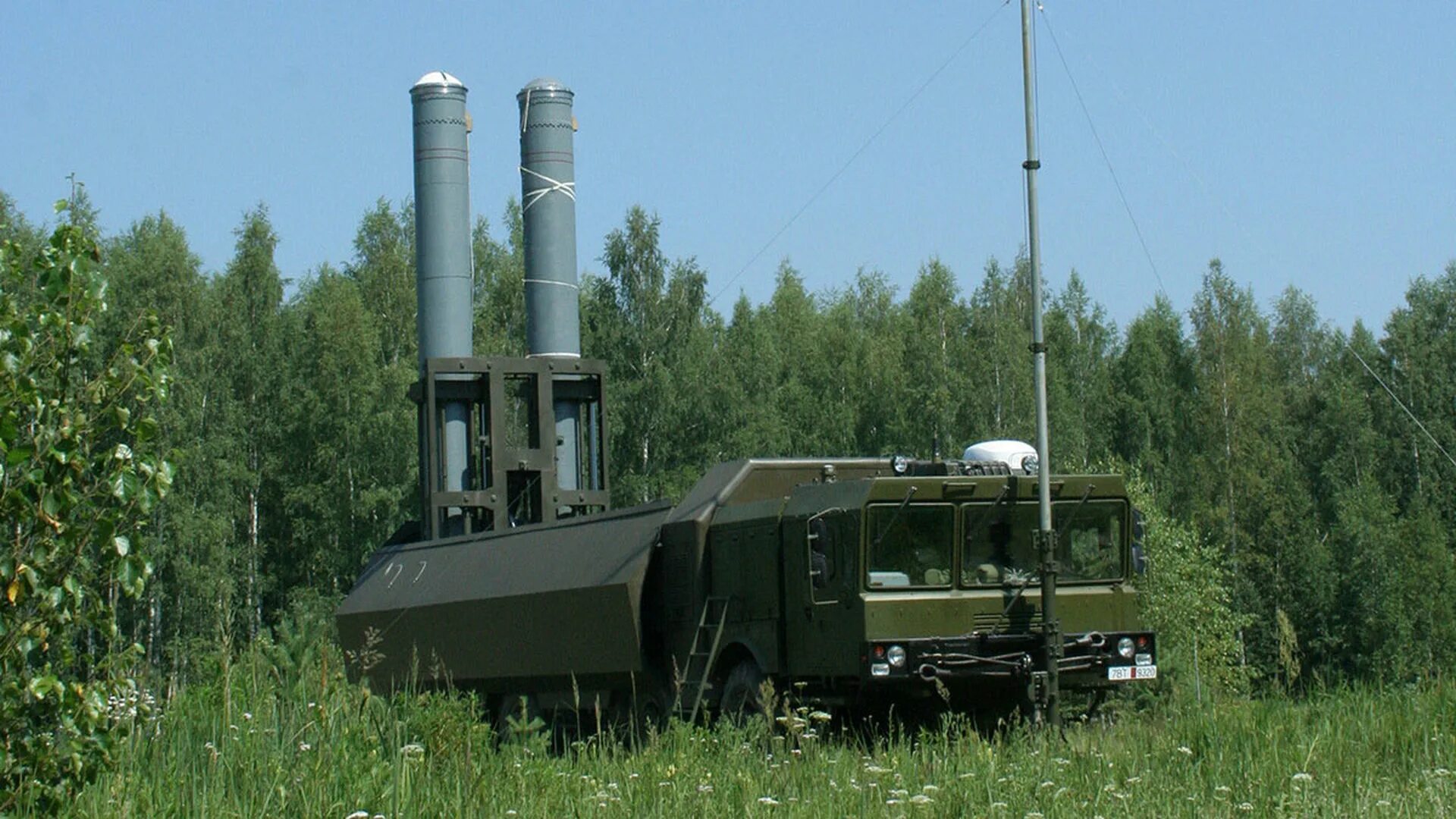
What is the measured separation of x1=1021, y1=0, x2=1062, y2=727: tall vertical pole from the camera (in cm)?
1228

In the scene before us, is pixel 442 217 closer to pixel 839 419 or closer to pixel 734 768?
pixel 734 768

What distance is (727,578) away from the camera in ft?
46.5

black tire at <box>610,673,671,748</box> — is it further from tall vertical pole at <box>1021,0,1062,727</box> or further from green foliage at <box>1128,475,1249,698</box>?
green foliage at <box>1128,475,1249,698</box>

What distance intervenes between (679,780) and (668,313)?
33.3m

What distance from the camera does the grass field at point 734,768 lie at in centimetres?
684

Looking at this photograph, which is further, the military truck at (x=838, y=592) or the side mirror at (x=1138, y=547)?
the side mirror at (x=1138, y=547)

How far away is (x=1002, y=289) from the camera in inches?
2010

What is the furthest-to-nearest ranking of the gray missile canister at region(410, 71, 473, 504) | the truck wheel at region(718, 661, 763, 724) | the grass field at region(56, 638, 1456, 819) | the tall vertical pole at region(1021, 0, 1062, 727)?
the gray missile canister at region(410, 71, 473, 504) < the truck wheel at region(718, 661, 763, 724) < the tall vertical pole at region(1021, 0, 1062, 727) < the grass field at region(56, 638, 1456, 819)

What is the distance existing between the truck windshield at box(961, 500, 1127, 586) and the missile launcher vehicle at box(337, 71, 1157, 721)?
0.05ft

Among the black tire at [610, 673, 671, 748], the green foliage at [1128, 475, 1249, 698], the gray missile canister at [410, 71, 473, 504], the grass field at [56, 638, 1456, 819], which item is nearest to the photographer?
the grass field at [56, 638, 1456, 819]

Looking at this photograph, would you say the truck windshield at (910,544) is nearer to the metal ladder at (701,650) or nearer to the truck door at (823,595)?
the truck door at (823,595)

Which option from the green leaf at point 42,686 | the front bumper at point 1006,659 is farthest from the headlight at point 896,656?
the green leaf at point 42,686

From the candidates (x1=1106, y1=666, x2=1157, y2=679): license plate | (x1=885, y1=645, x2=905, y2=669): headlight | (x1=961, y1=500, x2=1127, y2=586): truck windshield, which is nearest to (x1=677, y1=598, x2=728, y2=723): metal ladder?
(x1=885, y1=645, x2=905, y2=669): headlight

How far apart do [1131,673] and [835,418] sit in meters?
34.3
